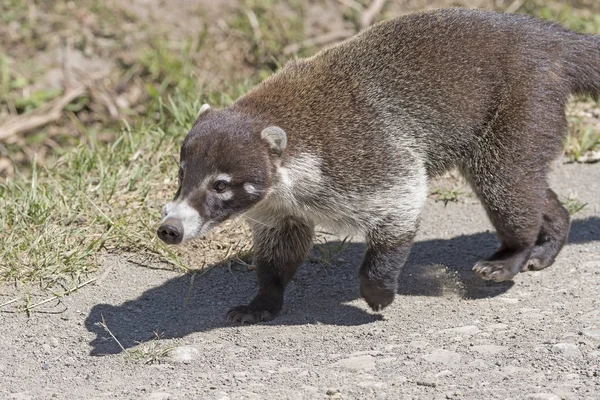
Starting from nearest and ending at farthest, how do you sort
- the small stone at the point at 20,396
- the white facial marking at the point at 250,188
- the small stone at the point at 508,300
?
the small stone at the point at 20,396, the white facial marking at the point at 250,188, the small stone at the point at 508,300

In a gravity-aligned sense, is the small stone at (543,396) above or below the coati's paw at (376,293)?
above

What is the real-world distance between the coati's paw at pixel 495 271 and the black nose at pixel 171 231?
231 cm

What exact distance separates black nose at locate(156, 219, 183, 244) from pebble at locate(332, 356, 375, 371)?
1.18 meters

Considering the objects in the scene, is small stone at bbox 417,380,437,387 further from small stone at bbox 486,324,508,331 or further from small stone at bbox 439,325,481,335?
small stone at bbox 486,324,508,331

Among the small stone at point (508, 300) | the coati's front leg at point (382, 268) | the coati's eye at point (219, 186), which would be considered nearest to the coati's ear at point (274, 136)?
the coati's eye at point (219, 186)

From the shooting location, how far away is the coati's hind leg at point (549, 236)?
6785 millimetres

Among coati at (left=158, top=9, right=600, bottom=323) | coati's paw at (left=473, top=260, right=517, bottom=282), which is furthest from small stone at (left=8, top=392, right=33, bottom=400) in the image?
coati's paw at (left=473, top=260, right=517, bottom=282)

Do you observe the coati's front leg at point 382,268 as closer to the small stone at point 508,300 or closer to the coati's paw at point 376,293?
the coati's paw at point 376,293

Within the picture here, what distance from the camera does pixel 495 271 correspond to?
21.0 ft

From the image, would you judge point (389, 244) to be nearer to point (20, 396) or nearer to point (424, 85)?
point (424, 85)

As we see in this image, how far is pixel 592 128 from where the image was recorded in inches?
343

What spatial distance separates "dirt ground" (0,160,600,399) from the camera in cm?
494

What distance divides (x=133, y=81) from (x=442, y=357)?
21.0 ft

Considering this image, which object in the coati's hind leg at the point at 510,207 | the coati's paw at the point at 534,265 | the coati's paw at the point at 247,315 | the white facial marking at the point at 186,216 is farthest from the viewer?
the coati's paw at the point at 534,265
